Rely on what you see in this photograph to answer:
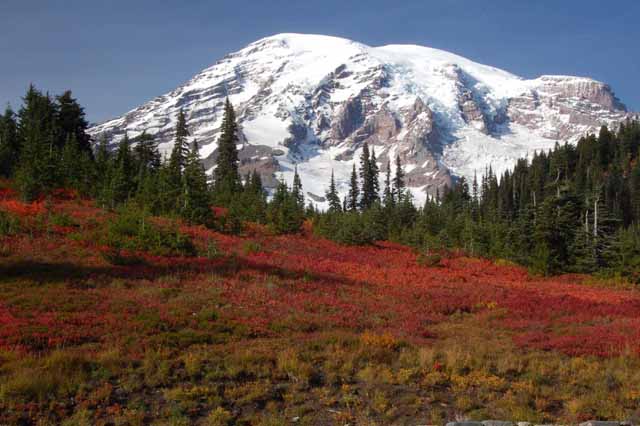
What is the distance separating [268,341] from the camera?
45.9 feet

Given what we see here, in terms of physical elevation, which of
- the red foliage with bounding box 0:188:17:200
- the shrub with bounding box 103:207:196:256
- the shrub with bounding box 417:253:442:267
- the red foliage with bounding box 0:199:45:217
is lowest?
the shrub with bounding box 417:253:442:267

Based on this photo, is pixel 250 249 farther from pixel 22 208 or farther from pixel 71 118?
pixel 71 118

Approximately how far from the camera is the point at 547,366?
13047mm

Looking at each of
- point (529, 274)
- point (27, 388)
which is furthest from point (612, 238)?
point (27, 388)

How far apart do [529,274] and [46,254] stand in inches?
1111

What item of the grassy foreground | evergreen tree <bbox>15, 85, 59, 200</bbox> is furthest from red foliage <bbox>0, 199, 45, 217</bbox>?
evergreen tree <bbox>15, 85, 59, 200</bbox>

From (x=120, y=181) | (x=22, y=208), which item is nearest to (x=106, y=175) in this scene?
(x=120, y=181)

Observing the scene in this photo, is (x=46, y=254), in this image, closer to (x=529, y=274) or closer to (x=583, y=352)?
(x=583, y=352)

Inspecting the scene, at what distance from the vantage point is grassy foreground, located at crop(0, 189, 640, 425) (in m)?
10.0

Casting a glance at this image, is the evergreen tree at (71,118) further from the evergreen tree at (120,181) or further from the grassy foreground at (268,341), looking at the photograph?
the grassy foreground at (268,341)

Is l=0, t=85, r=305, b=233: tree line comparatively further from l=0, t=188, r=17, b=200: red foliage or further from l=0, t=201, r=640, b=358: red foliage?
l=0, t=201, r=640, b=358: red foliage

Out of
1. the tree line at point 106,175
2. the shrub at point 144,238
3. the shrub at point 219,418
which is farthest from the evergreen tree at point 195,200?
the shrub at point 219,418

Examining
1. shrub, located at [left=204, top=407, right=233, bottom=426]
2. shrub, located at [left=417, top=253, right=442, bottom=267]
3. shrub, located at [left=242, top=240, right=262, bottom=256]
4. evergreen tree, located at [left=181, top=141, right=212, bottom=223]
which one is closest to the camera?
shrub, located at [left=204, top=407, right=233, bottom=426]

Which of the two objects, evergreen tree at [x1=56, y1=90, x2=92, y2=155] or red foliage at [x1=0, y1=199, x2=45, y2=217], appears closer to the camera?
red foliage at [x1=0, y1=199, x2=45, y2=217]
